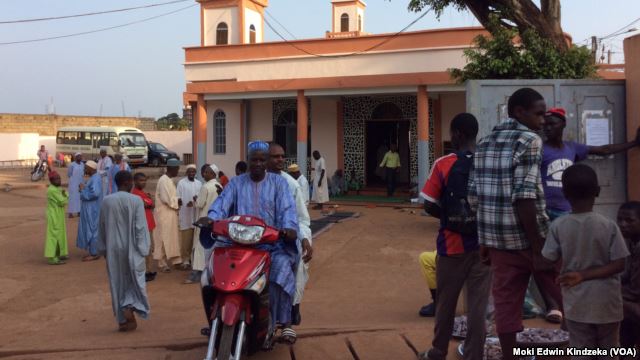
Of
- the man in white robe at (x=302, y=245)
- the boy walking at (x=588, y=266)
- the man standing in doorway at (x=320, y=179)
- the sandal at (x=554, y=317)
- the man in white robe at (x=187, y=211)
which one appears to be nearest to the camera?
the boy walking at (x=588, y=266)

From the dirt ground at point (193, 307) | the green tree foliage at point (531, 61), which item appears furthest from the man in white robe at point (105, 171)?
the green tree foliage at point (531, 61)

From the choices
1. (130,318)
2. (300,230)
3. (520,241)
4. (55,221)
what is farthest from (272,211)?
(55,221)

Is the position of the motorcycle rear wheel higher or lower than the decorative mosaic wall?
lower

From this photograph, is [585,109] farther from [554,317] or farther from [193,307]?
[193,307]

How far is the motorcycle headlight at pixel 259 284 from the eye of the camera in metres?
3.84

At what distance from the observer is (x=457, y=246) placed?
371cm

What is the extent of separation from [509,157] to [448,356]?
67.6 inches

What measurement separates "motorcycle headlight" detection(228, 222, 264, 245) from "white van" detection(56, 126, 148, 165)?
30.4 metres

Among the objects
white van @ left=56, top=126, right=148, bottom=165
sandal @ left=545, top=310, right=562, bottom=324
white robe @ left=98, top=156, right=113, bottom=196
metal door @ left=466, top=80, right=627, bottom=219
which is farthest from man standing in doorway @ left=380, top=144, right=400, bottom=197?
white van @ left=56, top=126, right=148, bottom=165

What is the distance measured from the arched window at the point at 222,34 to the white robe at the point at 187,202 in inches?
549

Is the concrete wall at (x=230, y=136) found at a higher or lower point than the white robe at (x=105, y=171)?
higher

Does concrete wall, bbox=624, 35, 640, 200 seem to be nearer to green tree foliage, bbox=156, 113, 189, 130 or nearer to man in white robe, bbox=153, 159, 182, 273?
man in white robe, bbox=153, 159, 182, 273

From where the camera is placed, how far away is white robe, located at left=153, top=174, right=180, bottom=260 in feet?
27.1

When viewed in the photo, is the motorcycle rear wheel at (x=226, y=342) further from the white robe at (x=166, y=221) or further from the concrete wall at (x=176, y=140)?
the concrete wall at (x=176, y=140)
